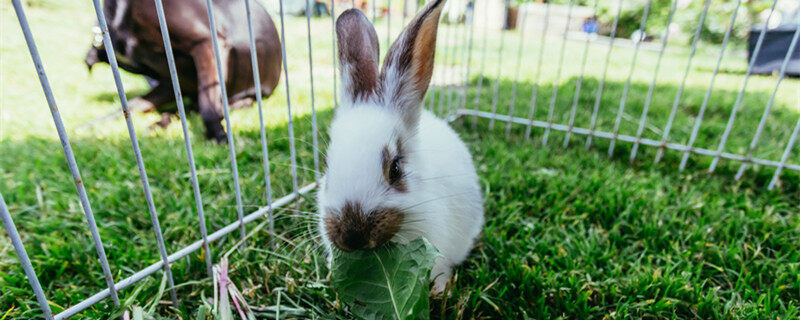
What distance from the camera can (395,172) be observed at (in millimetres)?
1409

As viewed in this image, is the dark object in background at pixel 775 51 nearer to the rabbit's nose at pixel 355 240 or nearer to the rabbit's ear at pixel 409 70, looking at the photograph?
the rabbit's ear at pixel 409 70

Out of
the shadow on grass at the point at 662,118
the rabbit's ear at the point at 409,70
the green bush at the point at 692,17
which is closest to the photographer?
the rabbit's ear at the point at 409,70

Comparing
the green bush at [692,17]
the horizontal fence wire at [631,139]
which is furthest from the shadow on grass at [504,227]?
the green bush at [692,17]

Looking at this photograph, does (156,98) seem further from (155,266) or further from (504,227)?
(504,227)

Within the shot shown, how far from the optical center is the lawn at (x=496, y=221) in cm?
153

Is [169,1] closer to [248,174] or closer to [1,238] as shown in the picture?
[248,174]

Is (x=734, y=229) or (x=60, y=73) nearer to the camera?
(x=734, y=229)

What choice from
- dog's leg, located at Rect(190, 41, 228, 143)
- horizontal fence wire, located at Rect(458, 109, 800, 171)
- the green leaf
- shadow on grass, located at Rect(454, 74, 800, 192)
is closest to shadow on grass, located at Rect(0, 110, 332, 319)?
dog's leg, located at Rect(190, 41, 228, 143)

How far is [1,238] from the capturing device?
1.78 m

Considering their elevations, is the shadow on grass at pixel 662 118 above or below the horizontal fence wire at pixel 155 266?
below

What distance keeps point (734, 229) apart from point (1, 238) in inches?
133

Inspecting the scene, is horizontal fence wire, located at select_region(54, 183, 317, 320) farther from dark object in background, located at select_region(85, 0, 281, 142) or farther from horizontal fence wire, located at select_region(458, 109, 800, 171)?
horizontal fence wire, located at select_region(458, 109, 800, 171)

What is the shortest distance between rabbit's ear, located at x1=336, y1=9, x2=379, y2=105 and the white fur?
9 cm

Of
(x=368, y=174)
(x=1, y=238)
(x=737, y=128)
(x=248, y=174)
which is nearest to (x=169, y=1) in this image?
(x=248, y=174)
